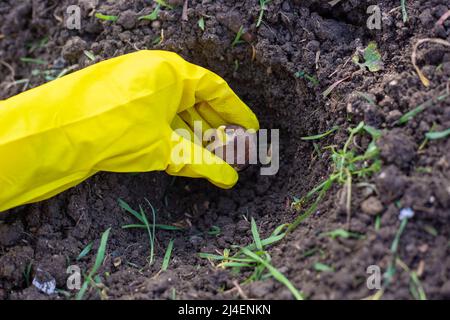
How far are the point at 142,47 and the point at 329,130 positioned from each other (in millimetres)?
917

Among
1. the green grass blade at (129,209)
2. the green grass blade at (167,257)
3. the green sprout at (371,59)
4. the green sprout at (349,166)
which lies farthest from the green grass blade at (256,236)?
the green sprout at (371,59)

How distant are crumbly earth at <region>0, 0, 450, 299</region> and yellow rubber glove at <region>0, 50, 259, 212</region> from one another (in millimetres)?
208

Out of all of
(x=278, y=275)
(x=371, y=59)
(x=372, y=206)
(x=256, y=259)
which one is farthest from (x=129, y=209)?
(x=371, y=59)

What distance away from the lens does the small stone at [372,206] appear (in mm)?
1785

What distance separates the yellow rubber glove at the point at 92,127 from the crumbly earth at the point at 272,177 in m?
0.21

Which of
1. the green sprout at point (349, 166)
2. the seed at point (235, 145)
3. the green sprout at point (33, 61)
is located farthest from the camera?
the green sprout at point (33, 61)

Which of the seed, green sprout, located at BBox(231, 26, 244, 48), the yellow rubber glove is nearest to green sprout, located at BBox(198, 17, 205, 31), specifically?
green sprout, located at BBox(231, 26, 244, 48)

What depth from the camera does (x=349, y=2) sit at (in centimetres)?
237

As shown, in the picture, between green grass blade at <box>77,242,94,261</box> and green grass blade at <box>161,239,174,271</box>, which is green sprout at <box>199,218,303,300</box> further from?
green grass blade at <box>77,242,94,261</box>

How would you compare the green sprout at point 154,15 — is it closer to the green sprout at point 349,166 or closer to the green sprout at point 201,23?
the green sprout at point 201,23

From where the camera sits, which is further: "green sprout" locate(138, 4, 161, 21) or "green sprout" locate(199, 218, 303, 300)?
"green sprout" locate(138, 4, 161, 21)

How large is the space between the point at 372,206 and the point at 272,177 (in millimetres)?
771

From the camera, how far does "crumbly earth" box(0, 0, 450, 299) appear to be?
5.79ft
